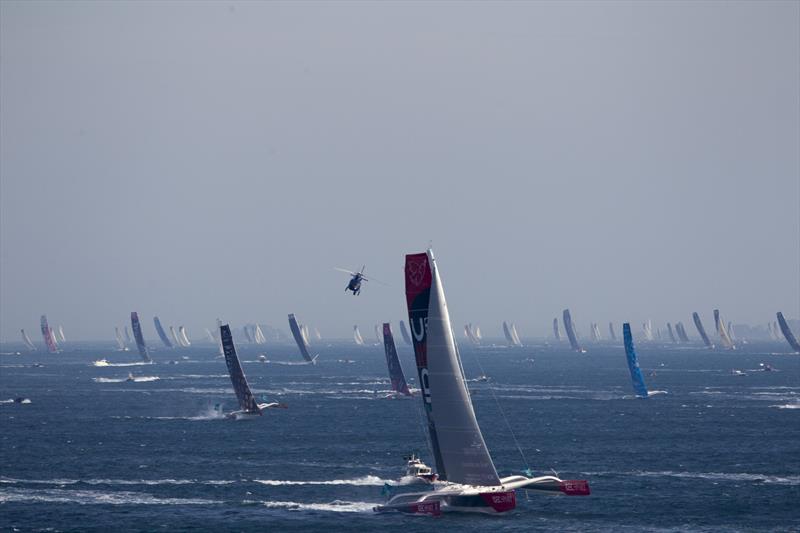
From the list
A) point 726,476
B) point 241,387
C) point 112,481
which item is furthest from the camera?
point 241,387

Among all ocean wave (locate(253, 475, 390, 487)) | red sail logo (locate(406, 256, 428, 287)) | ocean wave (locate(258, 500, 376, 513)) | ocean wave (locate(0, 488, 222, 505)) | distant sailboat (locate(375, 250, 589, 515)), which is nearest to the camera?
distant sailboat (locate(375, 250, 589, 515))

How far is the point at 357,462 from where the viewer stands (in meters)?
99.1

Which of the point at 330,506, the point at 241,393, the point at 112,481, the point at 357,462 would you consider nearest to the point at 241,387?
the point at 241,393

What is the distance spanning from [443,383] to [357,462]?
90.3ft

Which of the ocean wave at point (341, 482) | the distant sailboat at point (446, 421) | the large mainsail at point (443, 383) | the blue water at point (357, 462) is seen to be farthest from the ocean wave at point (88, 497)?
the large mainsail at point (443, 383)

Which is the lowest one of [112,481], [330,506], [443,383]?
[330,506]

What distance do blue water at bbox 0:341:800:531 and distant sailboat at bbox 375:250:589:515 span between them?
146 centimetres

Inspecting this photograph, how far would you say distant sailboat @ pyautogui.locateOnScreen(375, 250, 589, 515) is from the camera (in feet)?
236

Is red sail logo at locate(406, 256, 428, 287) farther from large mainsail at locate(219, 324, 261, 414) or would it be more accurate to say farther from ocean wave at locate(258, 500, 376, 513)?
large mainsail at locate(219, 324, 261, 414)

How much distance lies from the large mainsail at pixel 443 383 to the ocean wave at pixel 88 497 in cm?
1604

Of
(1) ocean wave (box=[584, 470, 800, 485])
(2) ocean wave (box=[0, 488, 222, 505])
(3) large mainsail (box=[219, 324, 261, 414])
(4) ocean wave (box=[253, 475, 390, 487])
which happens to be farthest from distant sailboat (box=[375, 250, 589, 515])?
(3) large mainsail (box=[219, 324, 261, 414])

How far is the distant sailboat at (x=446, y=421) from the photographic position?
72062 mm

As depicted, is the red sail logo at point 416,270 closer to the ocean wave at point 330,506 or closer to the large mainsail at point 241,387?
the ocean wave at point 330,506

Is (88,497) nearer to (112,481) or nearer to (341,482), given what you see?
(112,481)
